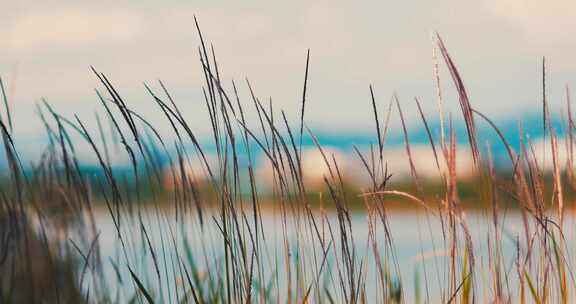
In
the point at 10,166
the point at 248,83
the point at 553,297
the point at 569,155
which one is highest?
the point at 248,83

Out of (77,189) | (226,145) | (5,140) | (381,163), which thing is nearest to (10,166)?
(5,140)

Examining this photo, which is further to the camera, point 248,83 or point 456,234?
point 456,234

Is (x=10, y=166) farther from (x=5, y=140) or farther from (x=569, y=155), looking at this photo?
(x=569, y=155)

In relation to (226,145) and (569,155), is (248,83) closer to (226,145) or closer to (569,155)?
(226,145)

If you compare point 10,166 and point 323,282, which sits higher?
point 10,166

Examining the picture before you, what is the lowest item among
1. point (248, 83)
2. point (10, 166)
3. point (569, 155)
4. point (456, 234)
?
point (456, 234)

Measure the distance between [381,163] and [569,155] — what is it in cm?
55

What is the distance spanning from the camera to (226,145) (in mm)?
1697

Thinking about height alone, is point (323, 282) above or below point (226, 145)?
below

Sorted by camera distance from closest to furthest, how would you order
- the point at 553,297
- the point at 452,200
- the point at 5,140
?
the point at 5,140, the point at 452,200, the point at 553,297

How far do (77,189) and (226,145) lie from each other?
19.4 inches

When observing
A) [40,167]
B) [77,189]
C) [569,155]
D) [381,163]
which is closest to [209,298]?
[77,189]

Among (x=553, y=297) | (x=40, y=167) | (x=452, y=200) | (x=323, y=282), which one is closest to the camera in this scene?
(x=452, y=200)

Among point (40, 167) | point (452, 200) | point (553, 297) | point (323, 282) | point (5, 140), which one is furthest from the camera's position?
point (40, 167)
